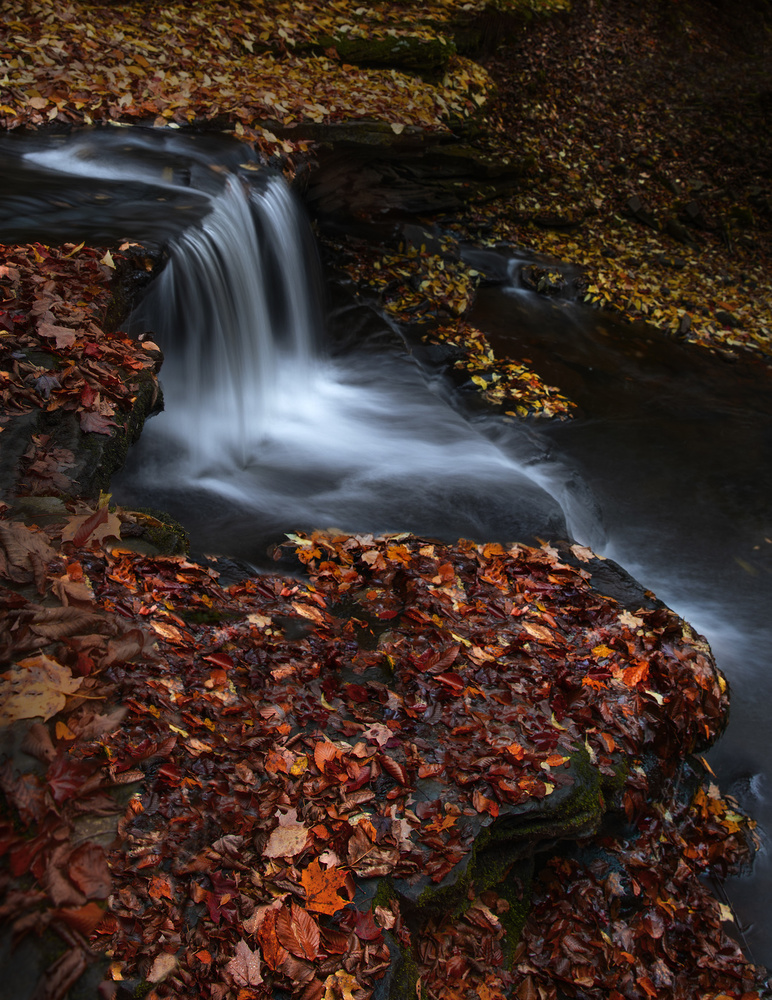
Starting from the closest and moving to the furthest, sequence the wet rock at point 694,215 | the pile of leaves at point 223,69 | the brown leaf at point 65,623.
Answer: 1. the brown leaf at point 65,623
2. the pile of leaves at point 223,69
3. the wet rock at point 694,215

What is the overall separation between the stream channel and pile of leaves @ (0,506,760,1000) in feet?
2.24

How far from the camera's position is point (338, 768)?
2697 millimetres

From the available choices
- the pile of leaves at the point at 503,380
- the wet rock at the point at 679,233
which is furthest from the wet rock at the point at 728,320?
the pile of leaves at the point at 503,380

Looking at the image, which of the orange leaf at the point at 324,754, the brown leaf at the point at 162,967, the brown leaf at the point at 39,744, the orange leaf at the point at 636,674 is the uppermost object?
the brown leaf at the point at 39,744

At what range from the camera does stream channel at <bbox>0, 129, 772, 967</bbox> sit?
497 cm

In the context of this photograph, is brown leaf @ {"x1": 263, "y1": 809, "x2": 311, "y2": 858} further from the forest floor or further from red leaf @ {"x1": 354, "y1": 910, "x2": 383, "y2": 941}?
red leaf @ {"x1": 354, "y1": 910, "x2": 383, "y2": 941}

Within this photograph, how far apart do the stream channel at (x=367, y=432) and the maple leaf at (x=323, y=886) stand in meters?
2.25

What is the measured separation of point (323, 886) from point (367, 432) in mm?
4880

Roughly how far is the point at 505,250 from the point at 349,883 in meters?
9.51

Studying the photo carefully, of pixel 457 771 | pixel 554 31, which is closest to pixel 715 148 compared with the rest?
pixel 554 31

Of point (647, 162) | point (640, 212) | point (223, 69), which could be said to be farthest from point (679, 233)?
point (223, 69)

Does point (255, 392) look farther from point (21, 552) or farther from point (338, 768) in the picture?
point (338, 768)

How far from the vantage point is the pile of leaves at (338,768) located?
208 cm

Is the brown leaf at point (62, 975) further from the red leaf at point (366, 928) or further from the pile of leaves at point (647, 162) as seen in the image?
the pile of leaves at point (647, 162)
